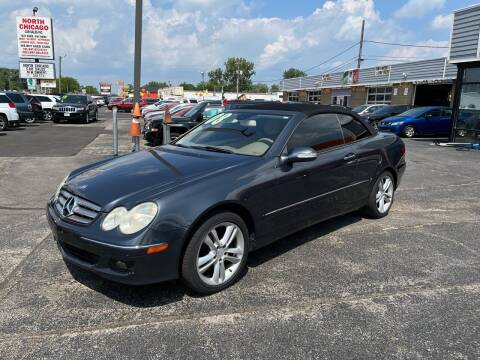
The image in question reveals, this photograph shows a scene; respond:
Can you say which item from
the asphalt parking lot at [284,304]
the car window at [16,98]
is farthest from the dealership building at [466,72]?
the car window at [16,98]

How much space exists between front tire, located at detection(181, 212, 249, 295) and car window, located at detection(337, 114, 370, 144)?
6.95 feet

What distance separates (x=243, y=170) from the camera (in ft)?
12.5

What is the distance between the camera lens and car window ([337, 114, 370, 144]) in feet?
17.0

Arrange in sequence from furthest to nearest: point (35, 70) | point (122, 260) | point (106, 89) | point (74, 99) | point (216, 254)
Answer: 1. point (106, 89)
2. point (35, 70)
3. point (74, 99)
4. point (216, 254)
5. point (122, 260)

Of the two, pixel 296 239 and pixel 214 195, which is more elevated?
pixel 214 195

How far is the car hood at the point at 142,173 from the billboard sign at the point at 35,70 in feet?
116

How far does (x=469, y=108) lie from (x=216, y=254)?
48.1ft

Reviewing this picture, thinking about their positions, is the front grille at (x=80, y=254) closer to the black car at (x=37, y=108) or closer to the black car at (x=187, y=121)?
the black car at (x=187, y=121)

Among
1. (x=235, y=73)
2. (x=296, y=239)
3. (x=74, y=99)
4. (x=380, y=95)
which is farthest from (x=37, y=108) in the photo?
(x=235, y=73)

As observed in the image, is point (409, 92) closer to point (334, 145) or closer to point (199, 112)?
point (199, 112)

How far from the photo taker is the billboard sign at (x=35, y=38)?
1367 inches

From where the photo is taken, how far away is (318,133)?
4.73m

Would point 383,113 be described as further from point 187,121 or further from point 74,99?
point 74,99

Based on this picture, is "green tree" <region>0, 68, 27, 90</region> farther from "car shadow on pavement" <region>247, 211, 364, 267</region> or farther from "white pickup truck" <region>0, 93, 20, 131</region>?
"car shadow on pavement" <region>247, 211, 364, 267</region>
